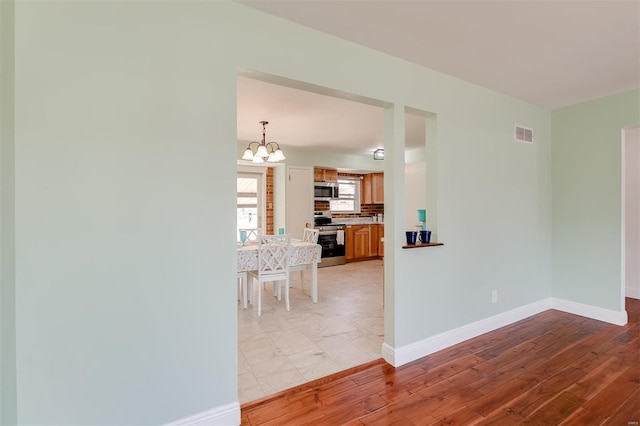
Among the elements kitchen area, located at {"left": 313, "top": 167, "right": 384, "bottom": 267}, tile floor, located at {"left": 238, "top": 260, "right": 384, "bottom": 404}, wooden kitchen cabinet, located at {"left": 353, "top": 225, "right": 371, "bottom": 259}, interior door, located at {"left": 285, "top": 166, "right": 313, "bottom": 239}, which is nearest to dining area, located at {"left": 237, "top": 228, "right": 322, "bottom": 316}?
tile floor, located at {"left": 238, "top": 260, "right": 384, "bottom": 404}

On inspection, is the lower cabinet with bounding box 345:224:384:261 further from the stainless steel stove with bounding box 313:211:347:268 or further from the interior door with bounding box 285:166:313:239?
the interior door with bounding box 285:166:313:239

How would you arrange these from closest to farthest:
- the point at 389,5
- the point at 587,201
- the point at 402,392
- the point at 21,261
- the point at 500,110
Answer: the point at 21,261
the point at 389,5
the point at 402,392
the point at 500,110
the point at 587,201

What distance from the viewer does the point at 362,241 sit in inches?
280

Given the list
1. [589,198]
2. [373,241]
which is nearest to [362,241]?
[373,241]

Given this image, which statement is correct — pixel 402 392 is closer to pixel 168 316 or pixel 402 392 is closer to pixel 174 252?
pixel 168 316

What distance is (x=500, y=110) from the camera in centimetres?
317

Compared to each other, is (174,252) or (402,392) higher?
(174,252)

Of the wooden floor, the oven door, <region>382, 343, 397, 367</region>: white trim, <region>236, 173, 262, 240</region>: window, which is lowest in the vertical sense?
the wooden floor

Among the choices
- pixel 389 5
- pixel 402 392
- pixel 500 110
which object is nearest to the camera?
pixel 389 5

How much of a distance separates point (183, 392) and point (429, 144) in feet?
8.60

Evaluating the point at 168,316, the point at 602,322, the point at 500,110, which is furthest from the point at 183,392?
the point at 602,322

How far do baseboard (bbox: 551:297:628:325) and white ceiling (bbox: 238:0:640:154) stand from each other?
2373mm

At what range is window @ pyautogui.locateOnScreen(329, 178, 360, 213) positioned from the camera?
7473 mm

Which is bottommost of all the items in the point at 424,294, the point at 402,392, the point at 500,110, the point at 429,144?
the point at 402,392
